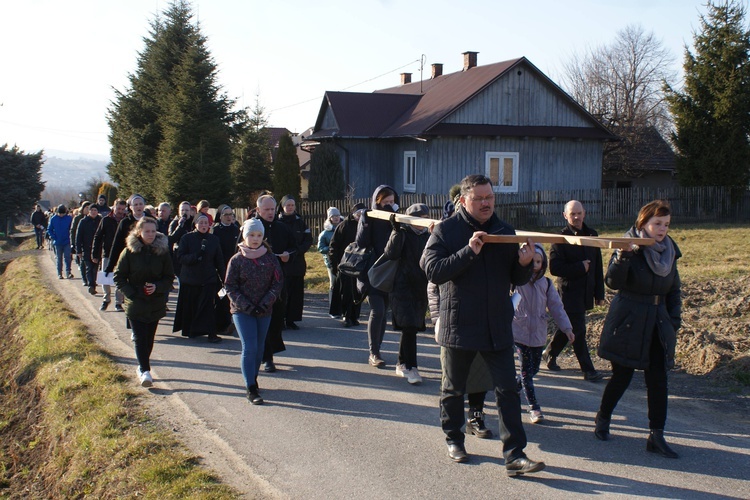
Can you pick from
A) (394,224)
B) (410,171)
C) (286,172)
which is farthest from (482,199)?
(286,172)

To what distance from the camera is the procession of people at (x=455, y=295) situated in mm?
5062

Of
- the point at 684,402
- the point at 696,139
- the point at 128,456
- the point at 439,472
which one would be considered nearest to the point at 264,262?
the point at 128,456

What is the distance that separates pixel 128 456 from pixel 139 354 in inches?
79.6

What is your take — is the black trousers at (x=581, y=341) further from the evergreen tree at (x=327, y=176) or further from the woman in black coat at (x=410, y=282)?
the evergreen tree at (x=327, y=176)

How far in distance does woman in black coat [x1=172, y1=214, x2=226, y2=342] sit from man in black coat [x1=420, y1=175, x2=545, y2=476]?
563cm

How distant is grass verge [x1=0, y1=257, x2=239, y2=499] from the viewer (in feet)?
17.9

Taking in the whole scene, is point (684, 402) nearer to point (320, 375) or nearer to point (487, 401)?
point (487, 401)

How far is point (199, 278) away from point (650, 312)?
662 centimetres

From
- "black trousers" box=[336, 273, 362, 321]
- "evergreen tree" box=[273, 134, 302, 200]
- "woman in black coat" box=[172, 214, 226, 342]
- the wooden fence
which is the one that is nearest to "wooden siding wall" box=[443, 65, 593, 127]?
the wooden fence

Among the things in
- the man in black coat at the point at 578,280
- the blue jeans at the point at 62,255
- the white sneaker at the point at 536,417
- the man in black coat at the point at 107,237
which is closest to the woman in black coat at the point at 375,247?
the man in black coat at the point at 578,280

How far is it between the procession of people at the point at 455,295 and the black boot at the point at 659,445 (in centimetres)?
1

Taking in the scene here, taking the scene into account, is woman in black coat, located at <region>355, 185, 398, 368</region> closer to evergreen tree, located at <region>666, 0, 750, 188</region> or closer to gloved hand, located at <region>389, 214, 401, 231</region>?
gloved hand, located at <region>389, 214, 401, 231</region>

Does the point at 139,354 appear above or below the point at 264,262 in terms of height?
below

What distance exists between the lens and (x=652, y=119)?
137 ft
